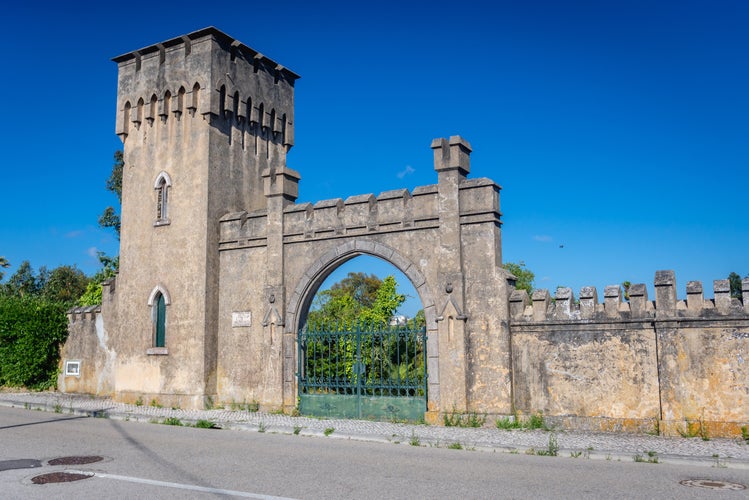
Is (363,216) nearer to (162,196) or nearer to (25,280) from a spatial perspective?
(162,196)

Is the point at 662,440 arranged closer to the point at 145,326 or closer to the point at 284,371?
the point at 284,371

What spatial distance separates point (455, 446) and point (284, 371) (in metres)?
6.20

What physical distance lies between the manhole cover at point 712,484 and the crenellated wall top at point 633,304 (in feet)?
14.4

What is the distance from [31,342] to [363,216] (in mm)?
12465

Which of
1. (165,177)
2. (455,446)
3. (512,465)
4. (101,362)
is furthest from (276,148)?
(512,465)

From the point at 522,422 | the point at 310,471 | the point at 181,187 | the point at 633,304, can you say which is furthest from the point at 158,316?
the point at 633,304

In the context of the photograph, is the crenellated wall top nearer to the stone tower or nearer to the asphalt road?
the asphalt road

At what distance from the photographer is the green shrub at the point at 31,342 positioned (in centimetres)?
2078

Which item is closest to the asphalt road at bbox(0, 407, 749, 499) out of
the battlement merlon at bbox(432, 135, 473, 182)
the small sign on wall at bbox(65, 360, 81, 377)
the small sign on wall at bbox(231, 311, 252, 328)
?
the small sign on wall at bbox(231, 311, 252, 328)

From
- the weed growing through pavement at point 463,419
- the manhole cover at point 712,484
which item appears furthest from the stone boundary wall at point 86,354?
the manhole cover at point 712,484

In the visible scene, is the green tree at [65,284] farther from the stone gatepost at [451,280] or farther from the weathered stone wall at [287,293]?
the stone gatepost at [451,280]

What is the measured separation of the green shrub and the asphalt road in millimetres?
9878

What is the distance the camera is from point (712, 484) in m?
7.79

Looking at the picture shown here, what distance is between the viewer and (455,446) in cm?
1071
